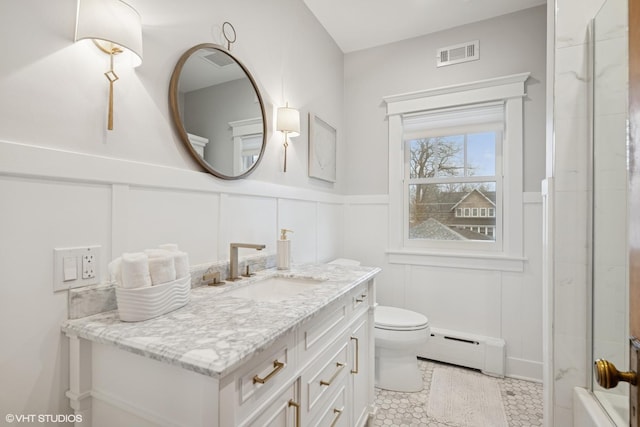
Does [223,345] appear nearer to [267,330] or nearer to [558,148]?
[267,330]

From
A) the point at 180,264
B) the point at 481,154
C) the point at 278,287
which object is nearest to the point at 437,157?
the point at 481,154

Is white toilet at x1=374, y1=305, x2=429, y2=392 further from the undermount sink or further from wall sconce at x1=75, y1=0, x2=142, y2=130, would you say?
wall sconce at x1=75, y1=0, x2=142, y2=130

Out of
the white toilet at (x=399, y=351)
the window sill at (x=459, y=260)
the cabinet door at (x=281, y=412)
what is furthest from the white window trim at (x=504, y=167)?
the cabinet door at (x=281, y=412)

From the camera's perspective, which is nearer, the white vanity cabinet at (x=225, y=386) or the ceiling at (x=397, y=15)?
the white vanity cabinet at (x=225, y=386)

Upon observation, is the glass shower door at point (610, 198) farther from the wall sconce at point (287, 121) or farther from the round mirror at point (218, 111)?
the round mirror at point (218, 111)

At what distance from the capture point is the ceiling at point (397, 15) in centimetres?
230

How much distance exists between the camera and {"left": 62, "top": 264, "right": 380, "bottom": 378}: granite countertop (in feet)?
2.27

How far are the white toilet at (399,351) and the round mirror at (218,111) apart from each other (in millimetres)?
1430

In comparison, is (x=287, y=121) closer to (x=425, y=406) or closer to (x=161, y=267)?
(x=161, y=267)

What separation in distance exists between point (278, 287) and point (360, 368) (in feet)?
2.01

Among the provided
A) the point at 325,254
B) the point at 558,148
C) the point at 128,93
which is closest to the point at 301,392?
the point at 128,93

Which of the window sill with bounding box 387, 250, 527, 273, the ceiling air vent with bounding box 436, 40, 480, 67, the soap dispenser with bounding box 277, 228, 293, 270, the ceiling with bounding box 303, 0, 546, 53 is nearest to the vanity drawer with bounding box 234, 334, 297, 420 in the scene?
the soap dispenser with bounding box 277, 228, 293, 270

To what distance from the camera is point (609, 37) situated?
119cm

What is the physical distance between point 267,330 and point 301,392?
357mm
